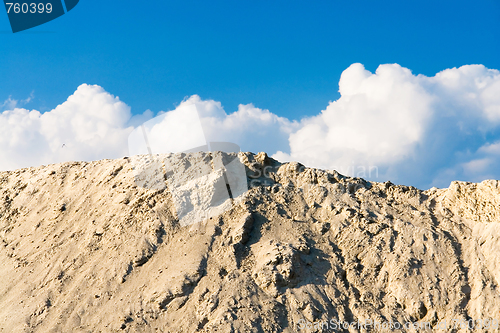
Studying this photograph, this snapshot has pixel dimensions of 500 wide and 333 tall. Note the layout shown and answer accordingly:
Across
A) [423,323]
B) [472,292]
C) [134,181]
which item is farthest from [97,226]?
[472,292]

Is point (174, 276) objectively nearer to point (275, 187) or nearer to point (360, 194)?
point (275, 187)

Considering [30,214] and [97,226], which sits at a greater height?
[30,214]

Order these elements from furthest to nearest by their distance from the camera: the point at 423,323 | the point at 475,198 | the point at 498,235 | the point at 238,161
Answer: the point at 238,161 < the point at 475,198 < the point at 498,235 < the point at 423,323

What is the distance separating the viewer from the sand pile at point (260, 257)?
57.3 ft

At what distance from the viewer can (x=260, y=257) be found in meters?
18.9

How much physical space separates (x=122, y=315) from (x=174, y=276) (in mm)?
2429

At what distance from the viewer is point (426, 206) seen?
22.0m

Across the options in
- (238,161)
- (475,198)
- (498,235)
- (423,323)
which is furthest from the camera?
(238,161)

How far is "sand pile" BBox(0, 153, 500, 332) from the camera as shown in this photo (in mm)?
17453

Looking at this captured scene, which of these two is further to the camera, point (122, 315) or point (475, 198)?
point (475, 198)

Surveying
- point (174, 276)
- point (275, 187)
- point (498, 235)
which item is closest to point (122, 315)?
point (174, 276)

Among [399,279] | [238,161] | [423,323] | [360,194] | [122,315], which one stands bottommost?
[423,323]

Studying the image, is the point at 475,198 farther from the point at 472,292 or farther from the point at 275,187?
the point at 275,187

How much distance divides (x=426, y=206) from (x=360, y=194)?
10.5ft
